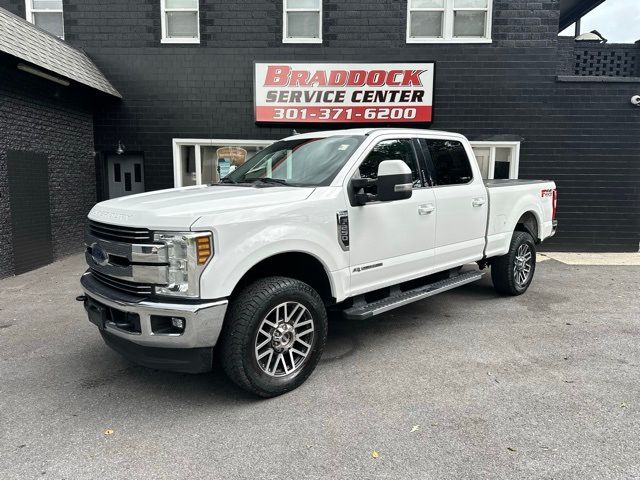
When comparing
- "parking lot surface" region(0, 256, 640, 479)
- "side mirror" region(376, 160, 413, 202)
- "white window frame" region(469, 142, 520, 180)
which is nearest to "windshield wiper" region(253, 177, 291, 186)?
"side mirror" region(376, 160, 413, 202)

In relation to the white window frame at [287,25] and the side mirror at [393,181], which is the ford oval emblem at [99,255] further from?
the white window frame at [287,25]

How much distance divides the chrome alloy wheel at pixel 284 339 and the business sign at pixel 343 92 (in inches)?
273

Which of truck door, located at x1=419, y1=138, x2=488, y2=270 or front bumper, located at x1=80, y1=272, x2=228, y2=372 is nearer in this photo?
front bumper, located at x1=80, y1=272, x2=228, y2=372

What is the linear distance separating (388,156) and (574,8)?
1234 cm

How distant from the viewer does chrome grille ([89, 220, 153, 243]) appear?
315 cm

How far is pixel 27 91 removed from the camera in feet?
26.0

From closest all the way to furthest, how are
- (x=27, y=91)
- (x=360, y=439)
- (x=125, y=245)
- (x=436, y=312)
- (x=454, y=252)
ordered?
1. (x=360, y=439)
2. (x=125, y=245)
3. (x=454, y=252)
4. (x=436, y=312)
5. (x=27, y=91)

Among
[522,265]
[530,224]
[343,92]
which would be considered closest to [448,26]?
[343,92]

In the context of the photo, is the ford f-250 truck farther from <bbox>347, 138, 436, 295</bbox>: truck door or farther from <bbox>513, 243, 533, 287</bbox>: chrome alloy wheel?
<bbox>513, 243, 533, 287</bbox>: chrome alloy wheel

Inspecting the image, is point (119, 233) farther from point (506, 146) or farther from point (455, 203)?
point (506, 146)

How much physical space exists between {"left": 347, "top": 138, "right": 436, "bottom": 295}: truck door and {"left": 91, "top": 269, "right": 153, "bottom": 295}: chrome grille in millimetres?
1694

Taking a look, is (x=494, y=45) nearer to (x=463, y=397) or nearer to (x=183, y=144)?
(x=183, y=144)

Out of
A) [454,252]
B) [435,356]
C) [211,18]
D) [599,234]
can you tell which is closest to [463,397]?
[435,356]

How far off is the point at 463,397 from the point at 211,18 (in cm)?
922
